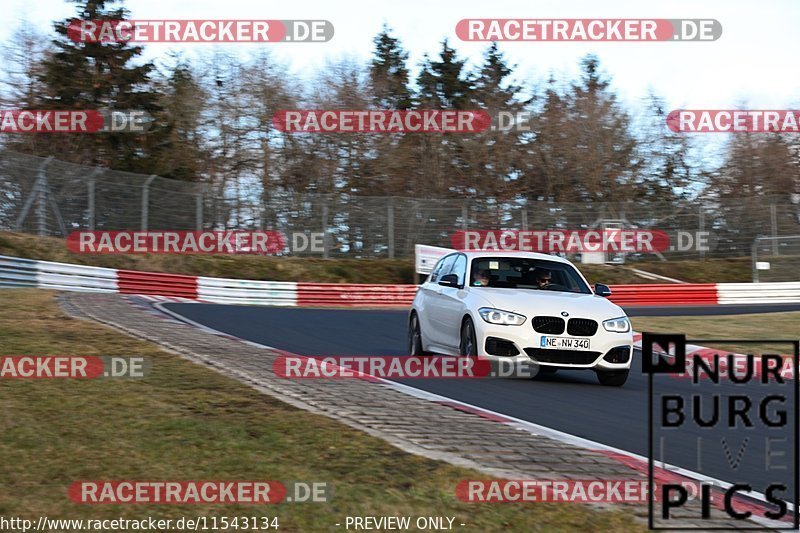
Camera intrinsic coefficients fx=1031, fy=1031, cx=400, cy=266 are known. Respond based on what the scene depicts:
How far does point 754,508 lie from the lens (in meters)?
5.75

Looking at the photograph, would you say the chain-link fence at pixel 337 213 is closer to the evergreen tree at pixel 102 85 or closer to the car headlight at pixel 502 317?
the evergreen tree at pixel 102 85

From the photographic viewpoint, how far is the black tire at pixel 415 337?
13.0 m

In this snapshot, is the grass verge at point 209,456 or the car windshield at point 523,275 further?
the car windshield at point 523,275

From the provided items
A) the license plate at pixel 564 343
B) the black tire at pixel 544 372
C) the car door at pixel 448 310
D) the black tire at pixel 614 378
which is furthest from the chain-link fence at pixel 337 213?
the black tire at pixel 614 378

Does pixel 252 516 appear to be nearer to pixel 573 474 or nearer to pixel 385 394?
pixel 573 474

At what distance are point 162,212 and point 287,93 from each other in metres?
17.8

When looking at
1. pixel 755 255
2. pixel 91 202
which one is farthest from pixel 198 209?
pixel 755 255

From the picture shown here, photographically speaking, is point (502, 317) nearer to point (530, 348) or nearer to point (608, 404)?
point (530, 348)

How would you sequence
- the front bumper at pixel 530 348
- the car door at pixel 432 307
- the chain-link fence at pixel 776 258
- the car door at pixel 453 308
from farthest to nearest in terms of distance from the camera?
the chain-link fence at pixel 776 258, the car door at pixel 432 307, the car door at pixel 453 308, the front bumper at pixel 530 348

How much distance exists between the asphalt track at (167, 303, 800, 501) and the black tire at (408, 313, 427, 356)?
65 cm

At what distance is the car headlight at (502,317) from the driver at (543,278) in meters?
1.19

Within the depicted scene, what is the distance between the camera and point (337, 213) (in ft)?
110

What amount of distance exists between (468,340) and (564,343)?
1.07 metres

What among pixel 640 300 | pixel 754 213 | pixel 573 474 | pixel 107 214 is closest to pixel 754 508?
pixel 573 474
